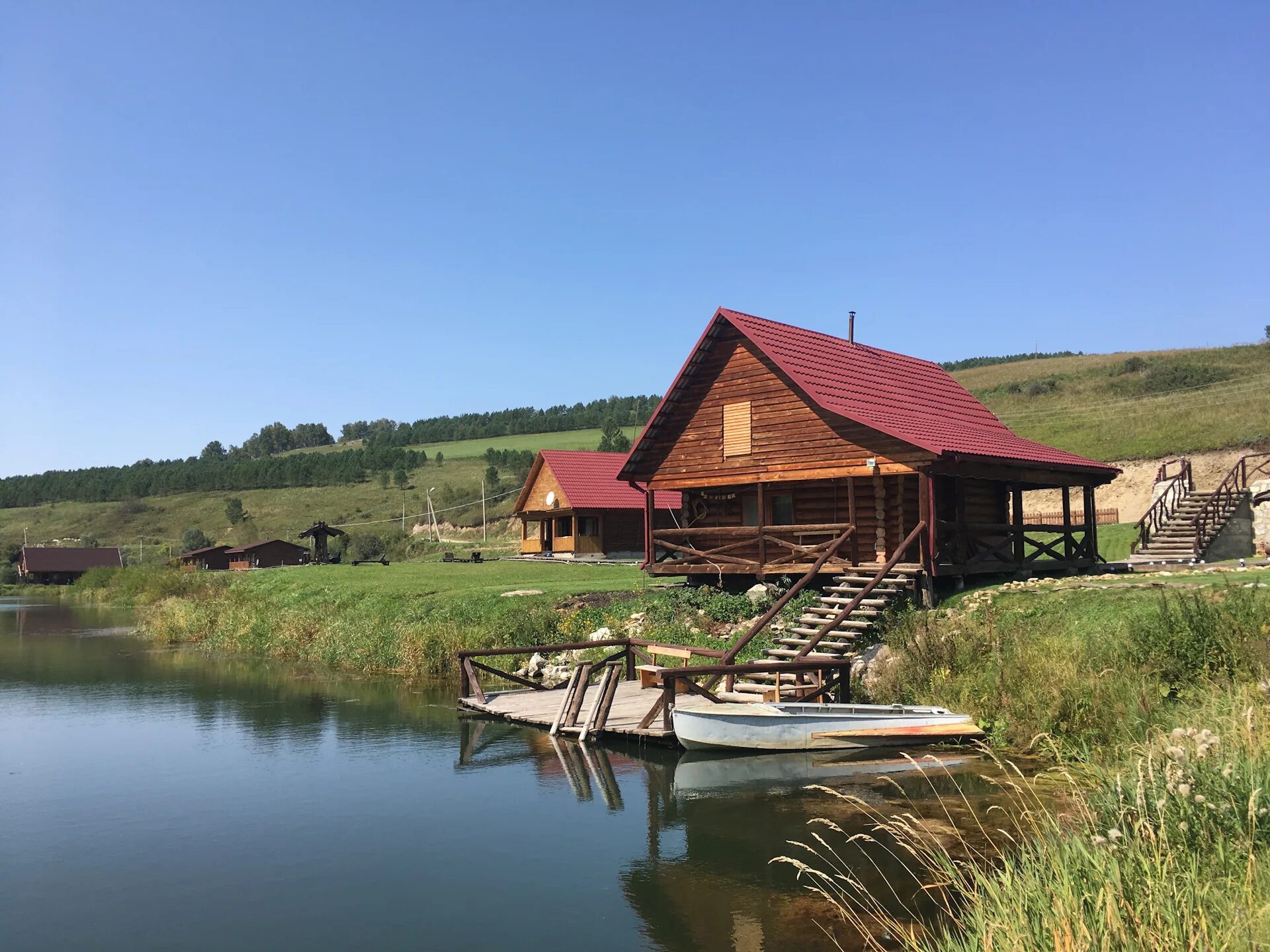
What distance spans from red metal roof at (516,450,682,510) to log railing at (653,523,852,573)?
74.3 ft

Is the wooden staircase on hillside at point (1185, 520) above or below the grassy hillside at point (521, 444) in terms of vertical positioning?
below

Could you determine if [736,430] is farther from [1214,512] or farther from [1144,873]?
[1144,873]

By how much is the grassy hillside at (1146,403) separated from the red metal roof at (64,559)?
87.7m

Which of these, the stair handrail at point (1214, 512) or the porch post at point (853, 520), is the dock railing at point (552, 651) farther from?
the stair handrail at point (1214, 512)

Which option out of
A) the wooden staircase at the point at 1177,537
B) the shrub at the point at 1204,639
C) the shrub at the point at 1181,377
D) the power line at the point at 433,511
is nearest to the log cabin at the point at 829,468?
the wooden staircase at the point at 1177,537

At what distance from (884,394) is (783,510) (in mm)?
4122

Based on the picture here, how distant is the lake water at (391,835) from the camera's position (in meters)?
9.70

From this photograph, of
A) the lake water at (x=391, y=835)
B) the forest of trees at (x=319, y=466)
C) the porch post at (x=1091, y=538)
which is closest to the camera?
the lake water at (x=391, y=835)

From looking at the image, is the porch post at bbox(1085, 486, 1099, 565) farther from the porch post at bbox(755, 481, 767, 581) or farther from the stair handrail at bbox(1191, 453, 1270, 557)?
the porch post at bbox(755, 481, 767, 581)

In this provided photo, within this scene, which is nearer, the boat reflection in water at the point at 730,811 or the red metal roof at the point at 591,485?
the boat reflection in water at the point at 730,811

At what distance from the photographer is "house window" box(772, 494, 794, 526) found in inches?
1051

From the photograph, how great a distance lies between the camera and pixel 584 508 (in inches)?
2010

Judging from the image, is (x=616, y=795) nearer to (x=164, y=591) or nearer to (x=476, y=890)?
(x=476, y=890)

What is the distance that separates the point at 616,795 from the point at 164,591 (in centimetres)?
4680
